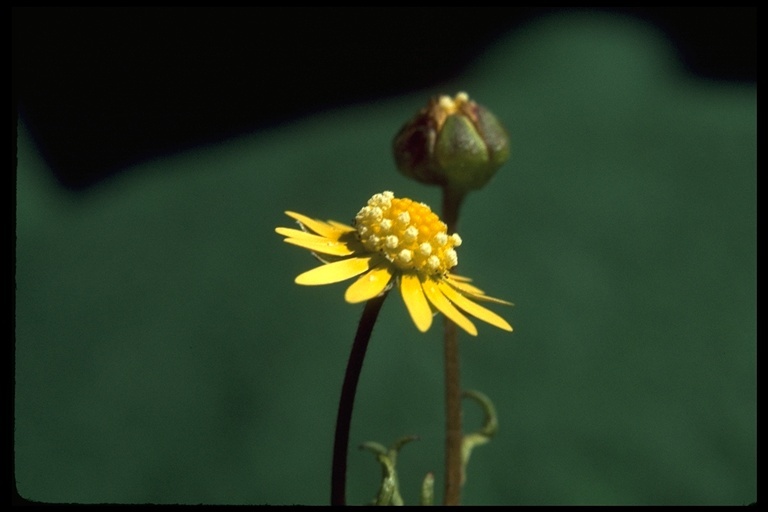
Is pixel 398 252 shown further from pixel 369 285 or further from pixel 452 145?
pixel 452 145

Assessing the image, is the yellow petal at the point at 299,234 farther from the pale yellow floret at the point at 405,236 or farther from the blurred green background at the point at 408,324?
the blurred green background at the point at 408,324

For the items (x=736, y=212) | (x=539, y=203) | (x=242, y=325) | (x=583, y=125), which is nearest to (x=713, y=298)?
(x=736, y=212)

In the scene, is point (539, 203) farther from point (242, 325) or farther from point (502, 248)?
point (242, 325)

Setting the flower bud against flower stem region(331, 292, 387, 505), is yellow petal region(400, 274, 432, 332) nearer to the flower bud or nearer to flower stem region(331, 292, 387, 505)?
flower stem region(331, 292, 387, 505)

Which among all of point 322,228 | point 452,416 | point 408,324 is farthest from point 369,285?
point 408,324

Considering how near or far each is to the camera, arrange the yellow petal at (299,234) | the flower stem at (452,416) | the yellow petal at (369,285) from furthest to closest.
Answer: the flower stem at (452,416) → the yellow petal at (299,234) → the yellow petal at (369,285)

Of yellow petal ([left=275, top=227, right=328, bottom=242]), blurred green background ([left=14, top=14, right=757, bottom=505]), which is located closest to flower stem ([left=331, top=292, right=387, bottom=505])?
yellow petal ([left=275, top=227, right=328, bottom=242])

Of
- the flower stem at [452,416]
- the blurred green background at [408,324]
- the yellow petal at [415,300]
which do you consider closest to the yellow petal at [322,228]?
the yellow petal at [415,300]
